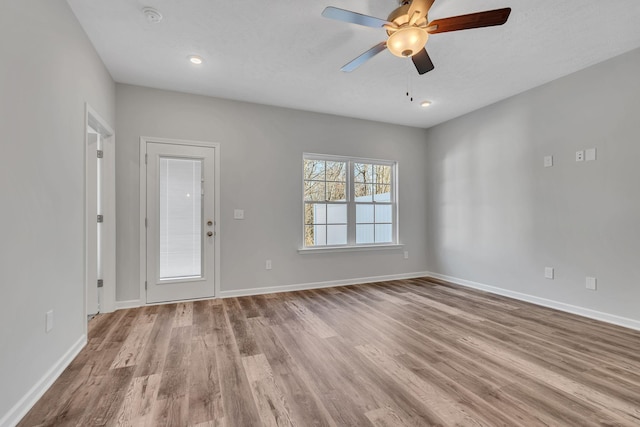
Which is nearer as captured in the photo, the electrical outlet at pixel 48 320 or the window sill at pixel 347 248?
the electrical outlet at pixel 48 320

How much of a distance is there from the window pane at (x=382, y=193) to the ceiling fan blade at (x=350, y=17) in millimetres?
3308

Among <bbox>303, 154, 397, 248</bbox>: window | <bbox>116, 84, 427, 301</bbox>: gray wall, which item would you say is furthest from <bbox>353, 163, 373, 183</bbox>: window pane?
<bbox>116, 84, 427, 301</bbox>: gray wall

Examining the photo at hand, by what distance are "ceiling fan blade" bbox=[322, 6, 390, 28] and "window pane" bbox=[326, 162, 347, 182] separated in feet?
9.33

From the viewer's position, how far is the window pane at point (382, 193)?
17.0ft

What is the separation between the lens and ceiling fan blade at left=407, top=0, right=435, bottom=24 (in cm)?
185

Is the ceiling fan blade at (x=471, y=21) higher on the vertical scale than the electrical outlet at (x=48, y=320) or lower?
higher

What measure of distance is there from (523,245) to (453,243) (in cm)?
116

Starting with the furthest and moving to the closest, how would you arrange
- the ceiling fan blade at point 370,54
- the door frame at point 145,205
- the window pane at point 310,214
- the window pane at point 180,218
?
the window pane at point 310,214, the window pane at point 180,218, the door frame at point 145,205, the ceiling fan blade at point 370,54

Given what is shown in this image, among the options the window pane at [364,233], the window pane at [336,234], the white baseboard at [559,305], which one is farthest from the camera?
the window pane at [364,233]

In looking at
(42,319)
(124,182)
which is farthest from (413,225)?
(42,319)

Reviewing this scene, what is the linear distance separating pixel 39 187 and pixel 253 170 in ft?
8.35

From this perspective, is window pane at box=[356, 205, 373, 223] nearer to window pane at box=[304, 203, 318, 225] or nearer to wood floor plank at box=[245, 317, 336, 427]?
window pane at box=[304, 203, 318, 225]

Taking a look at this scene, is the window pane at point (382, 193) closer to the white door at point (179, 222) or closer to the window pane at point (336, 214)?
the window pane at point (336, 214)

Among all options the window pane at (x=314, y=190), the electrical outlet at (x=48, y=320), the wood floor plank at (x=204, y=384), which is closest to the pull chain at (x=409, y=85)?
the window pane at (x=314, y=190)
